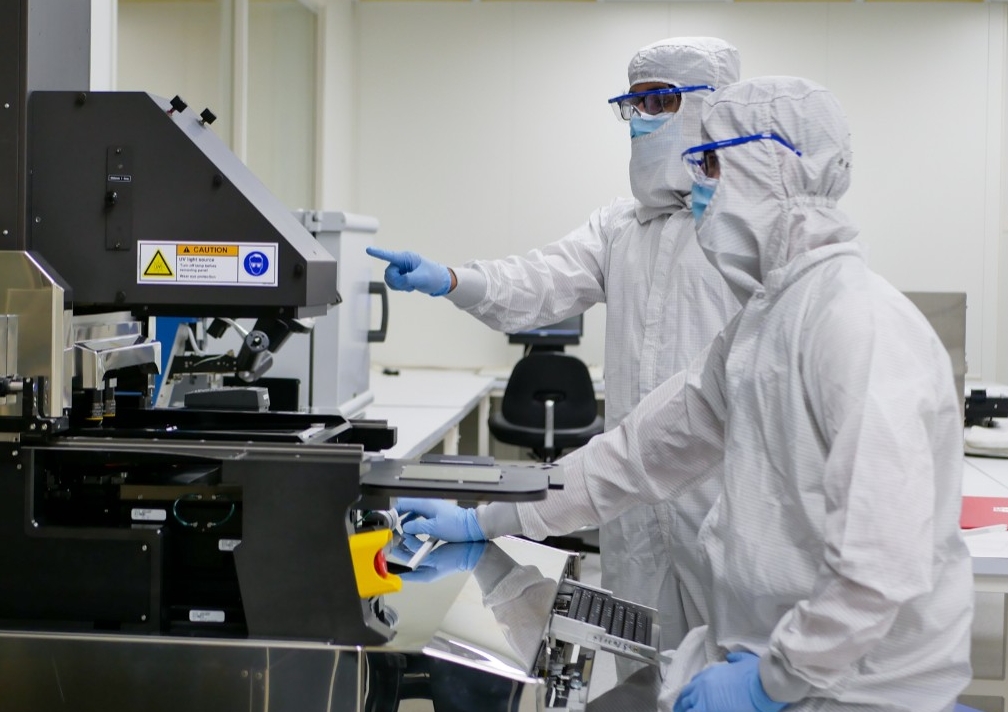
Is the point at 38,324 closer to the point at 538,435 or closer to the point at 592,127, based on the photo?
the point at 538,435

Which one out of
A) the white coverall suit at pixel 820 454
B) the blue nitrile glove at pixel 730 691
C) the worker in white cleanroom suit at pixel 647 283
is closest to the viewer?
the white coverall suit at pixel 820 454

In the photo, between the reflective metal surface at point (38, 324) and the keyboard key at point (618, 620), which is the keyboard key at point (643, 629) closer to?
the keyboard key at point (618, 620)

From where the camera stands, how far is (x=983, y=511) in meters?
2.26

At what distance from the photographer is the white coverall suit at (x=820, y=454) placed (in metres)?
1.06

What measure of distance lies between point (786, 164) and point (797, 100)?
0.24ft

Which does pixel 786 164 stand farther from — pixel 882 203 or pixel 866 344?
pixel 882 203

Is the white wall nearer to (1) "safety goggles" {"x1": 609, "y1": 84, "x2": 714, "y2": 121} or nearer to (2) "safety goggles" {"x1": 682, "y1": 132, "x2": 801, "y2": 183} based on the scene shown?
(1) "safety goggles" {"x1": 609, "y1": 84, "x2": 714, "y2": 121}

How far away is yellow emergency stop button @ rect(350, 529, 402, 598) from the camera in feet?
3.74

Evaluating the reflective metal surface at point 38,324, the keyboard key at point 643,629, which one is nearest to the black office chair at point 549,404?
the keyboard key at point 643,629

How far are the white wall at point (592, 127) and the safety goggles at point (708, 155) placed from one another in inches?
155

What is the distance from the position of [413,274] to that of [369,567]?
1057mm

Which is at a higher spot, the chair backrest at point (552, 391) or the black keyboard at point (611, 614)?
the chair backrest at point (552, 391)

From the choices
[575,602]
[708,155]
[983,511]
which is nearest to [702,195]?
[708,155]

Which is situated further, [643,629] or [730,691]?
[643,629]
